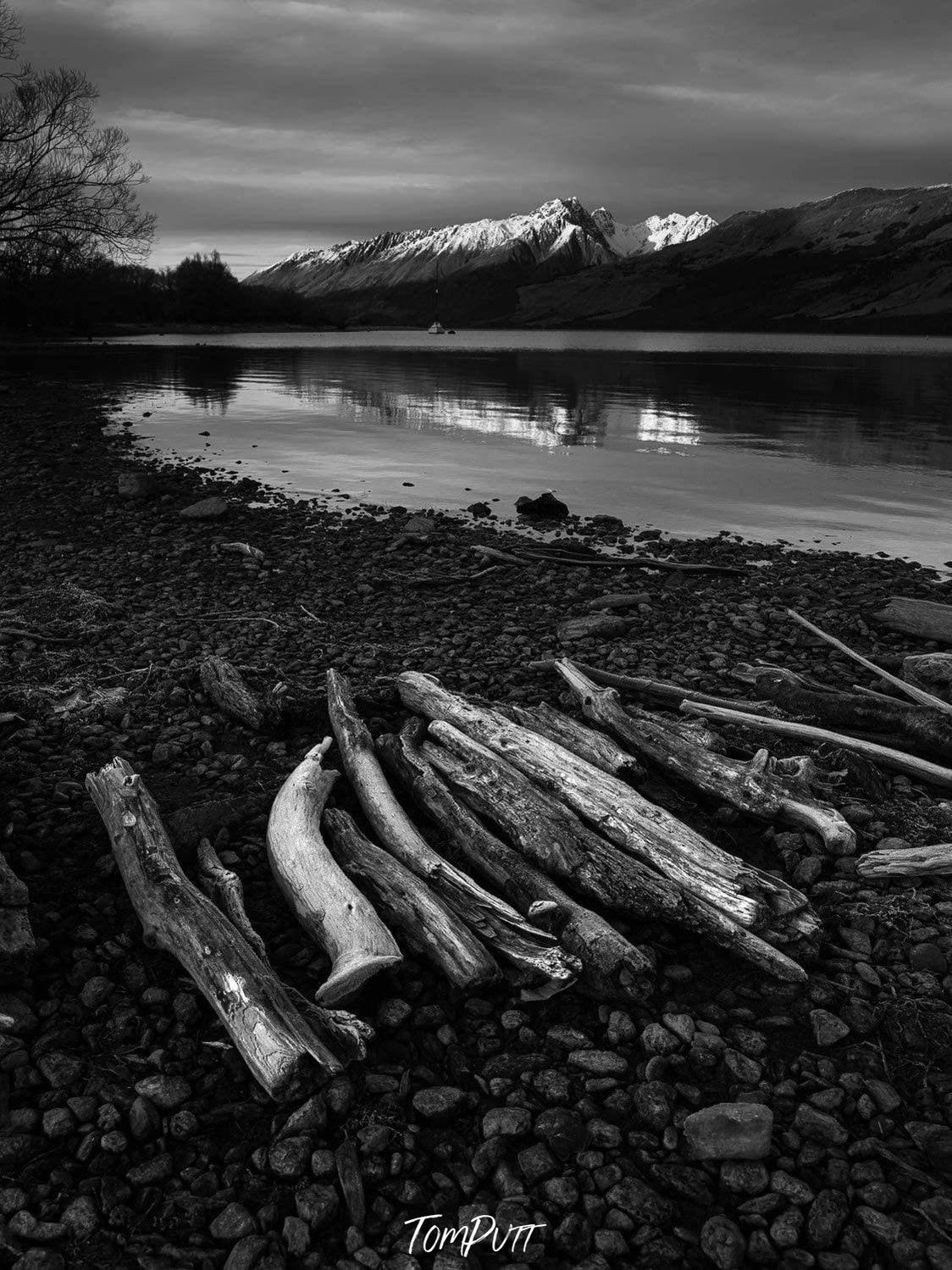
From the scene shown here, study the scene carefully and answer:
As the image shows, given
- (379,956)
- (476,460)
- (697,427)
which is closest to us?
(379,956)

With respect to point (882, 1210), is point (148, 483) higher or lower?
higher

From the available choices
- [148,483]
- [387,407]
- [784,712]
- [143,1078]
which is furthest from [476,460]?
[143,1078]

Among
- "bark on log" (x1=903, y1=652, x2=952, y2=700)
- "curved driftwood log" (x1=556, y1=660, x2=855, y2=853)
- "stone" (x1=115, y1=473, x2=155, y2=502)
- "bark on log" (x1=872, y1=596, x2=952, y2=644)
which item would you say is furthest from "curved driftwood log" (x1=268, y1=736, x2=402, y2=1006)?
"stone" (x1=115, y1=473, x2=155, y2=502)

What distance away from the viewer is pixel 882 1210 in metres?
4.00

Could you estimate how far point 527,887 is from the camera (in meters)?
5.91

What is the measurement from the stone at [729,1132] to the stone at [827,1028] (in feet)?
2.39

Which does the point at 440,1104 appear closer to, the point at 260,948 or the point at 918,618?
the point at 260,948

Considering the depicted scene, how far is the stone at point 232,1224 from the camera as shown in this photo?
150 inches

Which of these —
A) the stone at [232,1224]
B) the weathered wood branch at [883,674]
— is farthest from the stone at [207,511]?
the stone at [232,1224]

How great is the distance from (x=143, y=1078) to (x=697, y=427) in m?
37.6

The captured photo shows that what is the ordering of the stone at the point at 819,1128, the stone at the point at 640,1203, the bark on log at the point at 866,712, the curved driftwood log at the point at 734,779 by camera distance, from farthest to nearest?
1. the bark on log at the point at 866,712
2. the curved driftwood log at the point at 734,779
3. the stone at the point at 819,1128
4. the stone at the point at 640,1203

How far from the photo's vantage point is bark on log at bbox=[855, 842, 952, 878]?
629 cm

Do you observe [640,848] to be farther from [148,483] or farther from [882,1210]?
[148,483]

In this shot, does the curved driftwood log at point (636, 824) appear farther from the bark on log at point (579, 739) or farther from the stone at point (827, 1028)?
the stone at point (827, 1028)
